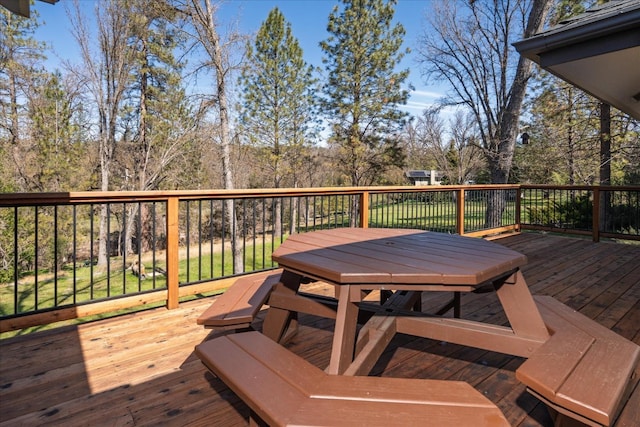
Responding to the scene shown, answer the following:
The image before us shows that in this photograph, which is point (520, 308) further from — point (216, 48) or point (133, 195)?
point (216, 48)

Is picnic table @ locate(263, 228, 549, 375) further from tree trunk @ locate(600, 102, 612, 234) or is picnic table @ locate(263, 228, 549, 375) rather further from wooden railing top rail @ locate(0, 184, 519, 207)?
tree trunk @ locate(600, 102, 612, 234)

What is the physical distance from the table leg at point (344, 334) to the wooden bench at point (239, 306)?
0.48 m

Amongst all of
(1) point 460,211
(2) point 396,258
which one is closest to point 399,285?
(2) point 396,258

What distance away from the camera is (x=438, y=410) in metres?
0.95

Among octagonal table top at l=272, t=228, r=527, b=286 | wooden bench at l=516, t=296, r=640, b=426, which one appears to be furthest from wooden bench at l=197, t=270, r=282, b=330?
wooden bench at l=516, t=296, r=640, b=426

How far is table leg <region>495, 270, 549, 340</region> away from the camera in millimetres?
1543

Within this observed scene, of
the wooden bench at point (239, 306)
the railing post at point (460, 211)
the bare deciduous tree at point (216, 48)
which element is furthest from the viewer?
the bare deciduous tree at point (216, 48)

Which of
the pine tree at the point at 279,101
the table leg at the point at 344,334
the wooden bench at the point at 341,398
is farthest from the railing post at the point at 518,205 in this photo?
the pine tree at the point at 279,101

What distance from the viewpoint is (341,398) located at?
100 centimetres

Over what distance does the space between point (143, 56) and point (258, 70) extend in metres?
3.86

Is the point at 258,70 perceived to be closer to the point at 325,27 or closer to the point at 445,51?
the point at 325,27

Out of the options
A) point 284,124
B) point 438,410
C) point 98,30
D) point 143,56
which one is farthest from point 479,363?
point 284,124

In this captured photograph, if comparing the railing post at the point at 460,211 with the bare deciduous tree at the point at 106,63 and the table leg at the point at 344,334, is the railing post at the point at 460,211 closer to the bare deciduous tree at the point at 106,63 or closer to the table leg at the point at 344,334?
the table leg at the point at 344,334

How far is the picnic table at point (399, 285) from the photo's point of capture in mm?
1392
